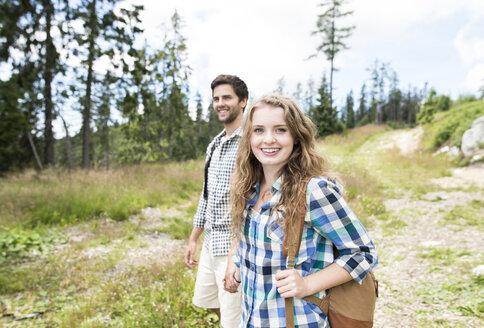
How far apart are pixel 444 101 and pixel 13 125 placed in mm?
43215

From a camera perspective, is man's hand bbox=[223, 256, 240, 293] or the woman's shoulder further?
man's hand bbox=[223, 256, 240, 293]

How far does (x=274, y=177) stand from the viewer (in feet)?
4.66

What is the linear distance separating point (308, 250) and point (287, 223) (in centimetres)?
14

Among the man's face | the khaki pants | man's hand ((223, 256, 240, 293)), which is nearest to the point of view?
man's hand ((223, 256, 240, 293))

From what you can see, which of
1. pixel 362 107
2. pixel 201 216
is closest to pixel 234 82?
pixel 201 216

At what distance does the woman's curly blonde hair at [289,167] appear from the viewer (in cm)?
120

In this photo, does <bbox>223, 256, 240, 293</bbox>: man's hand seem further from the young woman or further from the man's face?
the man's face

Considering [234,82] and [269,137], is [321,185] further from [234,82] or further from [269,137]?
[234,82]

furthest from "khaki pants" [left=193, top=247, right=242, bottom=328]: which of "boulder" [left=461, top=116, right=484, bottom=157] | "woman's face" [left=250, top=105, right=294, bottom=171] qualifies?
"boulder" [left=461, top=116, right=484, bottom=157]

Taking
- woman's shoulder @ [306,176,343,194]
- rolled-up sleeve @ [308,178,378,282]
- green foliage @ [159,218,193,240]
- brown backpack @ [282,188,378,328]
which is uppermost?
woman's shoulder @ [306,176,343,194]

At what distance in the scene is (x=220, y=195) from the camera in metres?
2.12

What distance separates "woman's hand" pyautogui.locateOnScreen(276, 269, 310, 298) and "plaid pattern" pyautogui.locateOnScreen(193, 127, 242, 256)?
95cm

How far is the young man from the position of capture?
6.75 ft

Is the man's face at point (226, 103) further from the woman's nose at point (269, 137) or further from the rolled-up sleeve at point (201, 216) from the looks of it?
the woman's nose at point (269, 137)
